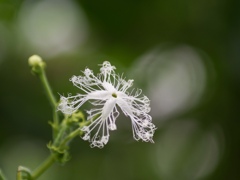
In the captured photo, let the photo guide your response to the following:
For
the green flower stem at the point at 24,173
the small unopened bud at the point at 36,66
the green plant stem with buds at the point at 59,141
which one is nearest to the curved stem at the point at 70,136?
the green plant stem with buds at the point at 59,141

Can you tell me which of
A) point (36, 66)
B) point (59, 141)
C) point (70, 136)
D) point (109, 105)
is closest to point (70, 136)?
point (70, 136)

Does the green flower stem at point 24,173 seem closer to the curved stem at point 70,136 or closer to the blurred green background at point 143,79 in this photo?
the curved stem at point 70,136

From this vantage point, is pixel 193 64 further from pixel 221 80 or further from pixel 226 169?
pixel 226 169

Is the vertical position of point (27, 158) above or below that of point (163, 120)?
above

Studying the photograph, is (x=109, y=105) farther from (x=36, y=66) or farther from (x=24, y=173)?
(x=36, y=66)

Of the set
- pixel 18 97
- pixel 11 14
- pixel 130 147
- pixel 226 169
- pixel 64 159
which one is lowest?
pixel 226 169

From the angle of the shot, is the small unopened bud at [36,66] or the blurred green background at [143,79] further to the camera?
the blurred green background at [143,79]

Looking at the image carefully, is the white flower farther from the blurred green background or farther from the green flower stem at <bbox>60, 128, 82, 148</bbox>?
the blurred green background

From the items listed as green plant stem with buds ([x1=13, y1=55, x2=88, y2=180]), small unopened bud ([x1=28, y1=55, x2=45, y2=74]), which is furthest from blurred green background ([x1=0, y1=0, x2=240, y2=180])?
green plant stem with buds ([x1=13, y1=55, x2=88, y2=180])

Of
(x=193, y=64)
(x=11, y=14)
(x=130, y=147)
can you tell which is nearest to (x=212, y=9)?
(x=193, y=64)
